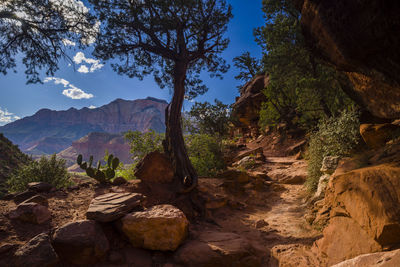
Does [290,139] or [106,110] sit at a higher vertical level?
[106,110]

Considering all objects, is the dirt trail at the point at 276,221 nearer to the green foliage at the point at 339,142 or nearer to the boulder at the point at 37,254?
the green foliage at the point at 339,142

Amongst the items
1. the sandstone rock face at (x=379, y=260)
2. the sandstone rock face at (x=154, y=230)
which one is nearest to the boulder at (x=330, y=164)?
the sandstone rock face at (x=379, y=260)

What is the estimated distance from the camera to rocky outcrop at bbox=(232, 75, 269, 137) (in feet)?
77.9

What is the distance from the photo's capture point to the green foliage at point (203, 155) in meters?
8.61

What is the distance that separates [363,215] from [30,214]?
5.04 m

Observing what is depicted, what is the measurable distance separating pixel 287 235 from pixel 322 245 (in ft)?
3.14

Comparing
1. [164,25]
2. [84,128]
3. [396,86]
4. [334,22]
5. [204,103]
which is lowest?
[396,86]

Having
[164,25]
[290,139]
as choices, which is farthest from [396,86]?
[290,139]

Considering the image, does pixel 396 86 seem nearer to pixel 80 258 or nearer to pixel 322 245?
pixel 322 245

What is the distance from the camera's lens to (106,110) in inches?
5925

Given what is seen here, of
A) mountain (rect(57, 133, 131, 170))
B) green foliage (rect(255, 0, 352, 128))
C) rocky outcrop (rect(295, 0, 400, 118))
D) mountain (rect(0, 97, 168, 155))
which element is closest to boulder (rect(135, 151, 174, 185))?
rocky outcrop (rect(295, 0, 400, 118))

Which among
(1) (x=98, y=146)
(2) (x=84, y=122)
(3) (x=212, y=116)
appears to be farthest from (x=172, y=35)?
(2) (x=84, y=122)

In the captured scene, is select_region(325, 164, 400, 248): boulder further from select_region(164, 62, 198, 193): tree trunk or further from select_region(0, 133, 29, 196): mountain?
select_region(0, 133, 29, 196): mountain

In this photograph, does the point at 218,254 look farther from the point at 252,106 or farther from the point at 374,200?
the point at 252,106
